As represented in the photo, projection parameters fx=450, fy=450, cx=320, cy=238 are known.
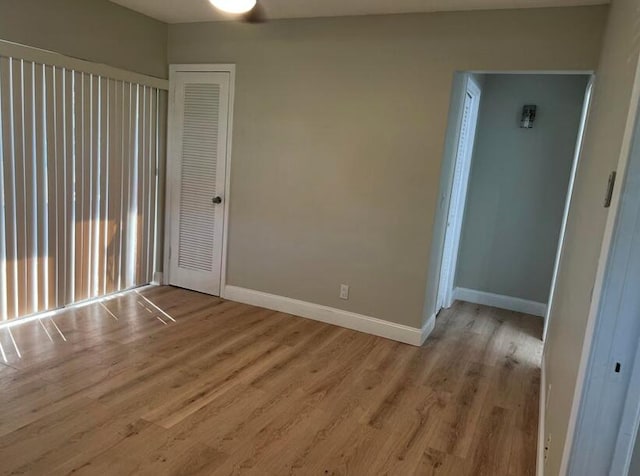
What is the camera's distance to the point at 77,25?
3498mm

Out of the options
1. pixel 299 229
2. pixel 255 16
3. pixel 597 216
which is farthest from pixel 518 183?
pixel 597 216

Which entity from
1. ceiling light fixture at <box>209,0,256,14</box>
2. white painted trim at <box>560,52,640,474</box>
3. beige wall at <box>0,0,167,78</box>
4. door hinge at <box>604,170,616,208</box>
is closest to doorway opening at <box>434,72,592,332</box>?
ceiling light fixture at <box>209,0,256,14</box>

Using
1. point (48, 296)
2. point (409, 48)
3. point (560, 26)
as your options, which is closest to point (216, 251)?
point (48, 296)

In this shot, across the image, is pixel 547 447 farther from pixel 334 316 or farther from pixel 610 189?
pixel 334 316

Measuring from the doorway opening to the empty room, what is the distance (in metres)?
0.02

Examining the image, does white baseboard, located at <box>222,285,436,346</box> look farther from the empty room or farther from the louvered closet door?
the louvered closet door

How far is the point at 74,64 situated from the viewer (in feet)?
11.4

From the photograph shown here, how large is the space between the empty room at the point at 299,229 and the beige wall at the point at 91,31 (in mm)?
20

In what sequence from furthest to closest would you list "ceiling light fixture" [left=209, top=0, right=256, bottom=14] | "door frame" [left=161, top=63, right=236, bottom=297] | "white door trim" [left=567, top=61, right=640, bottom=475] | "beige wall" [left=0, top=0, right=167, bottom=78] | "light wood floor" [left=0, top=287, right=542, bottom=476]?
"door frame" [left=161, top=63, right=236, bottom=297] < "beige wall" [left=0, top=0, right=167, bottom=78] < "ceiling light fixture" [left=209, top=0, right=256, bottom=14] < "light wood floor" [left=0, top=287, right=542, bottom=476] < "white door trim" [left=567, top=61, right=640, bottom=475]

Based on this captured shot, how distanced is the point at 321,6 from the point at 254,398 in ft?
9.20

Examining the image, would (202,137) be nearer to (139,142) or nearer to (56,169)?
(139,142)

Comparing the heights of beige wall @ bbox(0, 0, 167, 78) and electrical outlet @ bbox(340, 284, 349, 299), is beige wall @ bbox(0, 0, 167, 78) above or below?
above

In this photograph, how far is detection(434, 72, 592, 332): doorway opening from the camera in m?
4.30

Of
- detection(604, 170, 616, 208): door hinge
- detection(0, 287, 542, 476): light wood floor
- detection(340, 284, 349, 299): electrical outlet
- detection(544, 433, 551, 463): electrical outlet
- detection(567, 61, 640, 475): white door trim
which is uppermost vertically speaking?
detection(604, 170, 616, 208): door hinge
